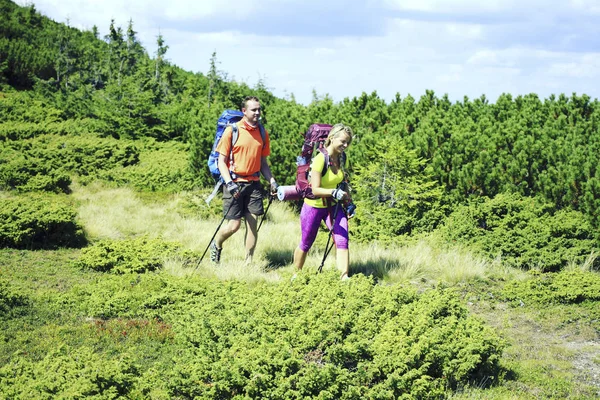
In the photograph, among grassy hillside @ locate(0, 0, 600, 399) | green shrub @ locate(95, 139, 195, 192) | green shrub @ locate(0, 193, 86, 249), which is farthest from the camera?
green shrub @ locate(95, 139, 195, 192)

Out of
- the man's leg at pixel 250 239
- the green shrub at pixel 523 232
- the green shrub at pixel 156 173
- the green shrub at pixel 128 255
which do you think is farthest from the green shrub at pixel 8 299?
the green shrub at pixel 156 173

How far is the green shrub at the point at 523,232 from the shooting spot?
8.83 m

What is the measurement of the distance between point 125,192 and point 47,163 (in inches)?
101

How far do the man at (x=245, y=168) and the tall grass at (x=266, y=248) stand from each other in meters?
0.57

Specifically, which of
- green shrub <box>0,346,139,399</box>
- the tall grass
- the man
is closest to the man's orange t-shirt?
the man

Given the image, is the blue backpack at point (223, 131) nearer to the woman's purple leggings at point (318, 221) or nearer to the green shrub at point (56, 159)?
the woman's purple leggings at point (318, 221)

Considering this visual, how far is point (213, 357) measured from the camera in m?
4.75

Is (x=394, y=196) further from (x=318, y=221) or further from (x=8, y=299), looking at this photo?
(x=8, y=299)

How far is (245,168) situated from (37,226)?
375 centimetres

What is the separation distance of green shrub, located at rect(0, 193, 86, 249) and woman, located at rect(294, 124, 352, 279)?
454 centimetres

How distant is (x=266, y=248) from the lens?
9.58 metres

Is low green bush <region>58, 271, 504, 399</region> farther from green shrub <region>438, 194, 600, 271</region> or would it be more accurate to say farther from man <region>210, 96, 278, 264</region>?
green shrub <region>438, 194, 600, 271</region>

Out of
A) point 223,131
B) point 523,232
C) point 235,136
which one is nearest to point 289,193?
point 235,136

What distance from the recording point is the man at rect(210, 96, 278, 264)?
26.3 ft
